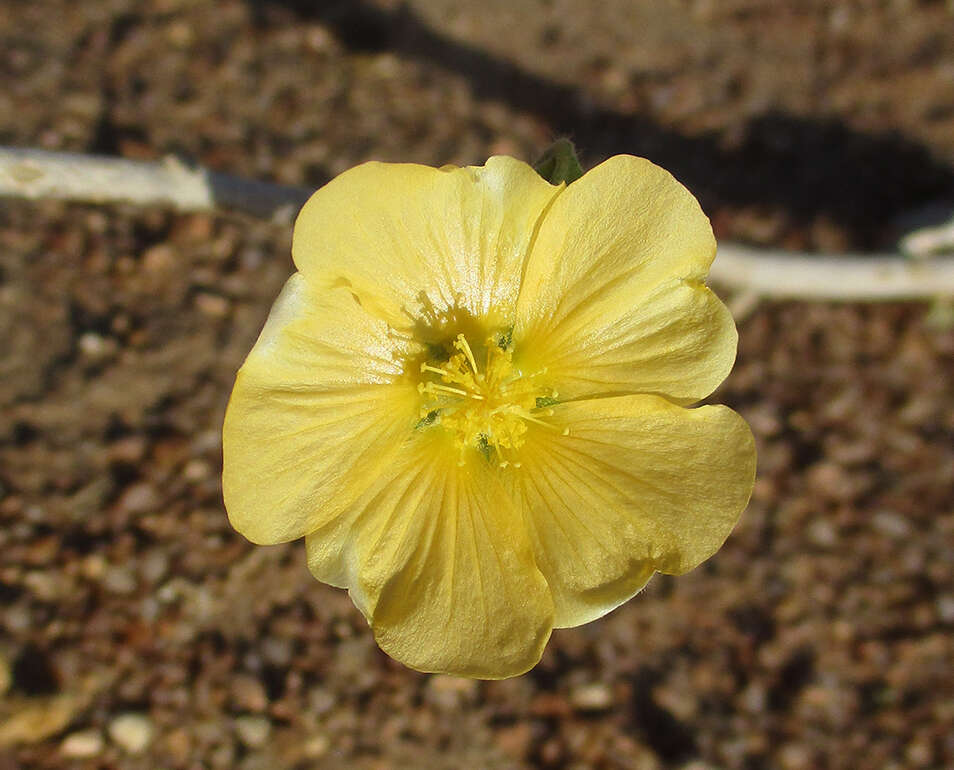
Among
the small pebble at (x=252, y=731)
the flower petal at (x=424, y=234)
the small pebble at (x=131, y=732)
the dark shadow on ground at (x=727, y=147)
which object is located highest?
the flower petal at (x=424, y=234)

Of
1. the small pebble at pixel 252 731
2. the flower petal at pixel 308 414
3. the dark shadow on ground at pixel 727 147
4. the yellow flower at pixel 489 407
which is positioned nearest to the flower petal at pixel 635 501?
the yellow flower at pixel 489 407

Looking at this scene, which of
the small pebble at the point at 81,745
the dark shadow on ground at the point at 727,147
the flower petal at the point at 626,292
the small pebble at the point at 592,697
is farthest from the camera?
the dark shadow on ground at the point at 727,147

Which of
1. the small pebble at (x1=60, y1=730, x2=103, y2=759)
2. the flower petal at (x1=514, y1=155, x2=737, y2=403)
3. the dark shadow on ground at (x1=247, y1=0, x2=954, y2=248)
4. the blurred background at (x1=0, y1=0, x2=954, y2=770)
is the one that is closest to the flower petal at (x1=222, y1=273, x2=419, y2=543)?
the flower petal at (x1=514, y1=155, x2=737, y2=403)

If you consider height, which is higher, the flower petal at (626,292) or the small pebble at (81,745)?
the flower petal at (626,292)

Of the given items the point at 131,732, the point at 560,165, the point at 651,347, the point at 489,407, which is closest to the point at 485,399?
the point at 489,407

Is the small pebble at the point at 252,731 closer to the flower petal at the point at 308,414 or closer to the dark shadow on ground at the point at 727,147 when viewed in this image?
the flower petal at the point at 308,414

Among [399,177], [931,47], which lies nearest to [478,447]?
[399,177]

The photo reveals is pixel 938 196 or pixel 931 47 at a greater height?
pixel 931 47

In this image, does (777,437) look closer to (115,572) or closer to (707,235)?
(707,235)

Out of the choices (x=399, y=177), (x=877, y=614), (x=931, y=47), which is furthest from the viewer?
(x=931, y=47)
